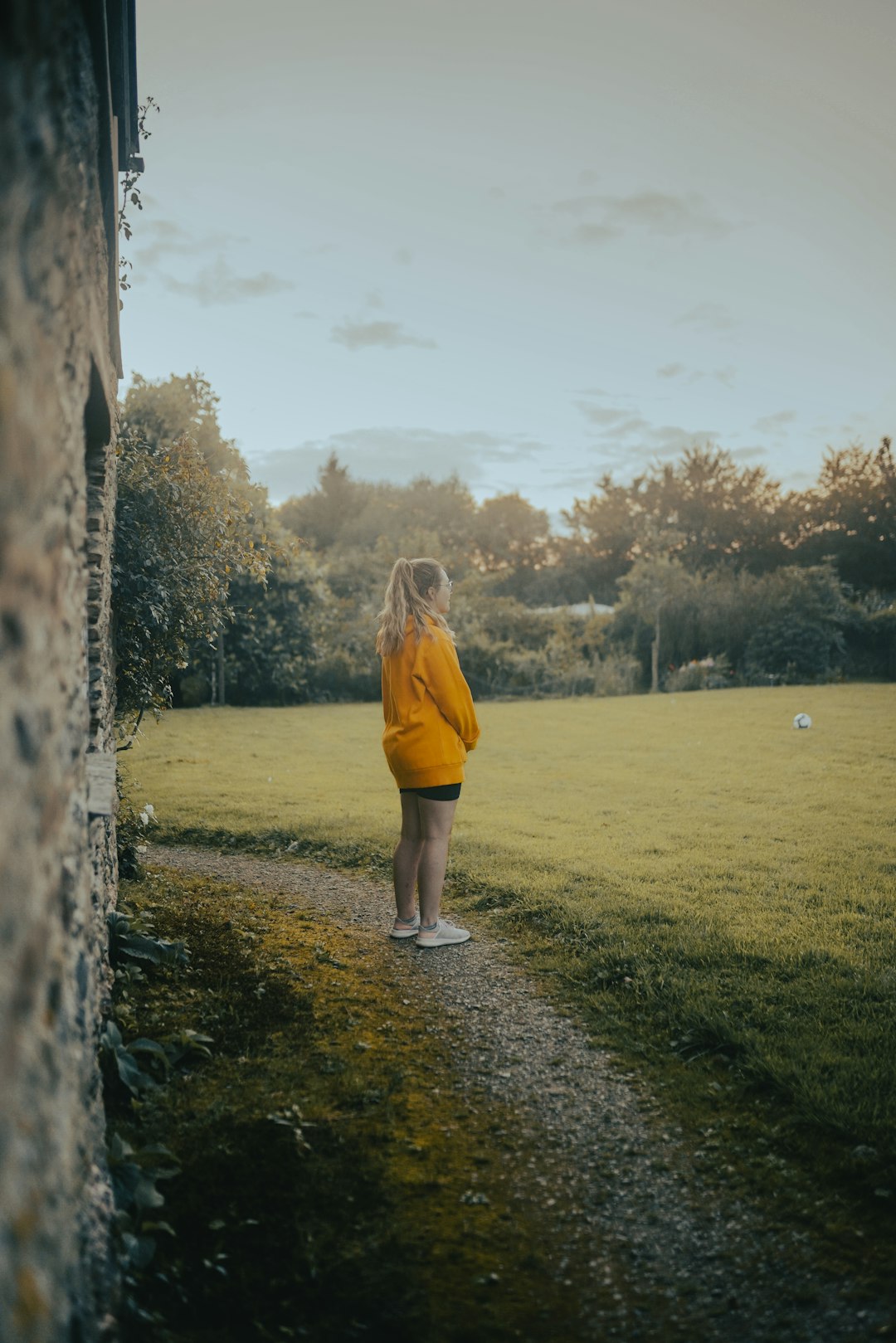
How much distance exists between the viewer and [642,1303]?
2.46 m

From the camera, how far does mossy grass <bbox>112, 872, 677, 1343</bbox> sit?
238 cm

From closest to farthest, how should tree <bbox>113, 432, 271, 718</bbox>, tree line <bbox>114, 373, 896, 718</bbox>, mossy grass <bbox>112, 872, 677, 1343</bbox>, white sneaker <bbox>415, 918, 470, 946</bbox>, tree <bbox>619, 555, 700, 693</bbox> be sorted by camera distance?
mossy grass <bbox>112, 872, 677, 1343</bbox> → white sneaker <bbox>415, 918, 470, 946</bbox> → tree <bbox>113, 432, 271, 718</bbox> → tree line <bbox>114, 373, 896, 718</bbox> → tree <bbox>619, 555, 700, 693</bbox>

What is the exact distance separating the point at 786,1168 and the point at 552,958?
6.71ft

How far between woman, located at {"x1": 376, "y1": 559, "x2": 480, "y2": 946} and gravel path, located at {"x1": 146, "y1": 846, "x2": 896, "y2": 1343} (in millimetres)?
804

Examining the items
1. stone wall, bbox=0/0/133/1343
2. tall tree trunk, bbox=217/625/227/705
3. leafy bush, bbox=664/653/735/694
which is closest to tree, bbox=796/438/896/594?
leafy bush, bbox=664/653/735/694

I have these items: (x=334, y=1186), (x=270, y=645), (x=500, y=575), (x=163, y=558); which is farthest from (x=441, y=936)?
(x=500, y=575)

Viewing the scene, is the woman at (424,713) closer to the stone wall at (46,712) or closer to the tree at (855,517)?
the stone wall at (46,712)

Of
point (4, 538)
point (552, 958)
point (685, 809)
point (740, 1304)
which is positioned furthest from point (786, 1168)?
point (685, 809)

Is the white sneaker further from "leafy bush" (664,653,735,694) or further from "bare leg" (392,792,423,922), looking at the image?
"leafy bush" (664,653,735,694)

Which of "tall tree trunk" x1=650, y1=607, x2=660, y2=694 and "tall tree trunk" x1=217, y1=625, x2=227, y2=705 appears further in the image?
"tall tree trunk" x1=650, y1=607, x2=660, y2=694

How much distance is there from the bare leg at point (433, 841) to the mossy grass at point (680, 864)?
725mm

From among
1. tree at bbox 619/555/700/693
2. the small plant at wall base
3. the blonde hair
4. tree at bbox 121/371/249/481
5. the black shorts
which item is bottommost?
the small plant at wall base

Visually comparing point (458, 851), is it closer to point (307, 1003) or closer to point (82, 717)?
point (307, 1003)

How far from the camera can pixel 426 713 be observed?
4.84 m
